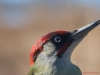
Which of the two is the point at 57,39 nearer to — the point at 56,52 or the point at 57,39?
the point at 57,39

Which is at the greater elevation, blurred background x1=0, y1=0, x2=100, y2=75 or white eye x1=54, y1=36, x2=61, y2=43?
white eye x1=54, y1=36, x2=61, y2=43

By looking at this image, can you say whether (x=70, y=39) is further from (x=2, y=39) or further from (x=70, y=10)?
(x=70, y=10)

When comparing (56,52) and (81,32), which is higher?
(81,32)

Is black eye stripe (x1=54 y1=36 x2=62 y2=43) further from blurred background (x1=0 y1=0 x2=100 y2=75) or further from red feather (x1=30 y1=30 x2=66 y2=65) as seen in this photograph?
blurred background (x1=0 y1=0 x2=100 y2=75)

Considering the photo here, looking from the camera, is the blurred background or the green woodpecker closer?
the green woodpecker

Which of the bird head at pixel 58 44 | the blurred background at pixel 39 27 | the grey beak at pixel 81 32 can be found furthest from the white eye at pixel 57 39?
the blurred background at pixel 39 27

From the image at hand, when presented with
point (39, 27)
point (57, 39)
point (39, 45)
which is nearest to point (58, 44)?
point (57, 39)

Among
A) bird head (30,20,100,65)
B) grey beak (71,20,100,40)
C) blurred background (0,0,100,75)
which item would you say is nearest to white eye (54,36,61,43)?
bird head (30,20,100,65)
